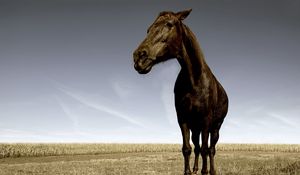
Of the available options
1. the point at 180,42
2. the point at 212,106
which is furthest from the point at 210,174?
the point at 180,42

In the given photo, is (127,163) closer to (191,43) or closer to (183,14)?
(191,43)

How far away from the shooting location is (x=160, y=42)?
5.57 meters

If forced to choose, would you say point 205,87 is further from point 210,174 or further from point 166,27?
point 210,174

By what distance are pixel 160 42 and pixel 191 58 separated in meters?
0.75

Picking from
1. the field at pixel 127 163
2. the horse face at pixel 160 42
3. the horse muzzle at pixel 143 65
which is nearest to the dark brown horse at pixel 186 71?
the horse face at pixel 160 42

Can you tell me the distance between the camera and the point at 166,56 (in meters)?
5.67

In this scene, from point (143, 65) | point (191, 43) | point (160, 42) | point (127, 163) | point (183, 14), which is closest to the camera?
point (143, 65)

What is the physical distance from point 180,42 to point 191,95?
89 centimetres

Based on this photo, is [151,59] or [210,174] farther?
[210,174]

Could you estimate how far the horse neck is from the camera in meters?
5.95

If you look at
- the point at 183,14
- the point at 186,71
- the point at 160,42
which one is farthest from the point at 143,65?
the point at 183,14

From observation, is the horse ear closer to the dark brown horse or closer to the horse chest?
the dark brown horse

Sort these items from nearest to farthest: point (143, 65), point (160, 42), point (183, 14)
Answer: point (143, 65)
point (160, 42)
point (183, 14)

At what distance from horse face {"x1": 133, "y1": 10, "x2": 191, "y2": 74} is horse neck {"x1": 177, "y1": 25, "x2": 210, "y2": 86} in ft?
0.53
